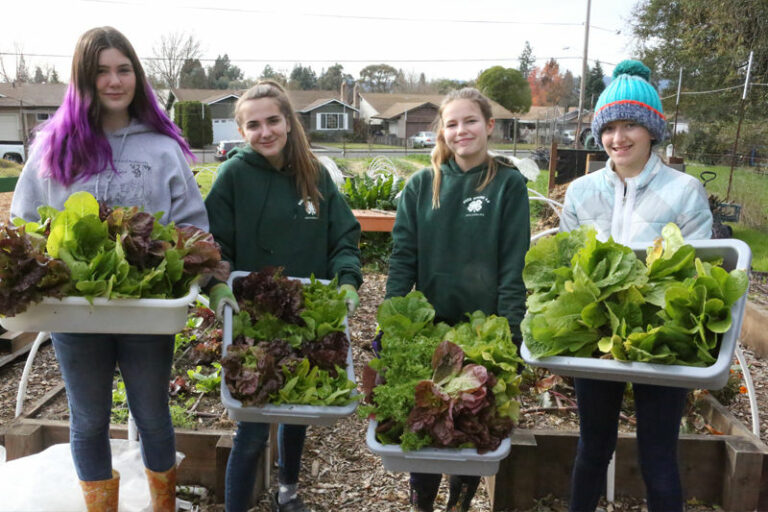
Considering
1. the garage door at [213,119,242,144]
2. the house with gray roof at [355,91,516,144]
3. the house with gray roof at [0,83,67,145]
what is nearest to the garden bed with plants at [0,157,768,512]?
the house with gray roof at [0,83,67,145]

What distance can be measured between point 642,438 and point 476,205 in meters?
1.02

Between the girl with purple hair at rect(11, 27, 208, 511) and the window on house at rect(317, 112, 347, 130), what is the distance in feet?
152

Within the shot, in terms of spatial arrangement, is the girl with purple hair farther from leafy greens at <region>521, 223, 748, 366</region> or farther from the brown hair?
leafy greens at <region>521, 223, 748, 366</region>

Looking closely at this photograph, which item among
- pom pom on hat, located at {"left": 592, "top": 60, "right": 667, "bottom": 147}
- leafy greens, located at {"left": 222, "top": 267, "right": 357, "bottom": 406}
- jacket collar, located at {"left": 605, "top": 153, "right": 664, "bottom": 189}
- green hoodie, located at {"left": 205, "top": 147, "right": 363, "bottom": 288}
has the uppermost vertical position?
pom pom on hat, located at {"left": 592, "top": 60, "right": 667, "bottom": 147}

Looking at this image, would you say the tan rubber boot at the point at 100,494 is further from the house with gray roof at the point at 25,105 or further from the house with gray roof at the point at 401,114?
the house with gray roof at the point at 401,114

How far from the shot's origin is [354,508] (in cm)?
274

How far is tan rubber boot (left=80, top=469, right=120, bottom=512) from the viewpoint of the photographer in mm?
2178

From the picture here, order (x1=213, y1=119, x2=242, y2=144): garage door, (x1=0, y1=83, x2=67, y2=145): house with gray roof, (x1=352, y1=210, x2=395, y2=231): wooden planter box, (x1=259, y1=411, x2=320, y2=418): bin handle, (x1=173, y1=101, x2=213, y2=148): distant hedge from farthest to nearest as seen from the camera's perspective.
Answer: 1. (x1=213, y1=119, x2=242, y2=144): garage door
2. (x1=173, y1=101, x2=213, y2=148): distant hedge
3. (x1=0, y1=83, x2=67, y2=145): house with gray roof
4. (x1=352, y1=210, x2=395, y2=231): wooden planter box
5. (x1=259, y1=411, x2=320, y2=418): bin handle

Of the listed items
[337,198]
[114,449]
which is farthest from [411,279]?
[114,449]

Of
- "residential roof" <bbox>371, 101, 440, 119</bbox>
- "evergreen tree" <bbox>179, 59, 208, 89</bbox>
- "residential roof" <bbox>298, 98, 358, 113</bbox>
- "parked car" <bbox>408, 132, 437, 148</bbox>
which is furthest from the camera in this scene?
"residential roof" <bbox>371, 101, 440, 119</bbox>

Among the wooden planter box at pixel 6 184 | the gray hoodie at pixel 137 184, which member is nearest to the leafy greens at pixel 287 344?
the gray hoodie at pixel 137 184

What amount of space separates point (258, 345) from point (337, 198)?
77 cm

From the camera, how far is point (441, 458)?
1.87 m

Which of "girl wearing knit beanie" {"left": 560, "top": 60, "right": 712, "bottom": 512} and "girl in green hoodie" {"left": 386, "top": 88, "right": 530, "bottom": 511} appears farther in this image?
"girl in green hoodie" {"left": 386, "top": 88, "right": 530, "bottom": 511}
